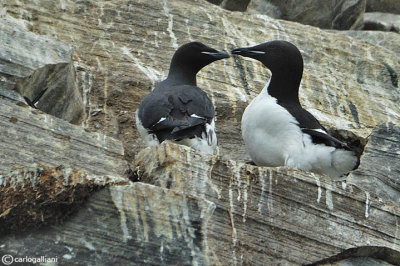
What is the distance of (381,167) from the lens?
8688mm

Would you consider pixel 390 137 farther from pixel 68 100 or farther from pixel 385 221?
pixel 68 100

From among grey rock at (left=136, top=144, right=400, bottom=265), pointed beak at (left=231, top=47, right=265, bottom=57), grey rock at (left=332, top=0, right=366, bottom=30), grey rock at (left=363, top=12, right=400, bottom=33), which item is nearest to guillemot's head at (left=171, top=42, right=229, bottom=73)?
pointed beak at (left=231, top=47, right=265, bottom=57)

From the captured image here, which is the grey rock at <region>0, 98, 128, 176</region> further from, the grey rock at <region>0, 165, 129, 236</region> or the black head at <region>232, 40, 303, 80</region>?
the black head at <region>232, 40, 303, 80</region>

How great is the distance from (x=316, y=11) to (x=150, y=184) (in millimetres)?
7259

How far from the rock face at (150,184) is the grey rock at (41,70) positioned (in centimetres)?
2

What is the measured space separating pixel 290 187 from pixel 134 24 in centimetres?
434

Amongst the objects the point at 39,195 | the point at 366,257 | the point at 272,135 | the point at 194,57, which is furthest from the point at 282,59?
the point at 39,195

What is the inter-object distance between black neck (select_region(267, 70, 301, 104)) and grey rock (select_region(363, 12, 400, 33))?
5.38 metres

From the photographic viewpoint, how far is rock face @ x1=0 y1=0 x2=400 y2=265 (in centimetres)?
676

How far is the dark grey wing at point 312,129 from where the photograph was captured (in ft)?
27.1

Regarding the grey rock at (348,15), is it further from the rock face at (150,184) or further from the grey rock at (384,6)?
the rock face at (150,184)

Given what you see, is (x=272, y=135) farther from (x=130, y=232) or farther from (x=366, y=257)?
(x=130, y=232)

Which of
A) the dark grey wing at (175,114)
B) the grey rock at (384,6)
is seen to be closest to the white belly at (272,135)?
the dark grey wing at (175,114)

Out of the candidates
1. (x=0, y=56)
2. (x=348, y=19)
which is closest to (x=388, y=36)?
(x=348, y=19)
